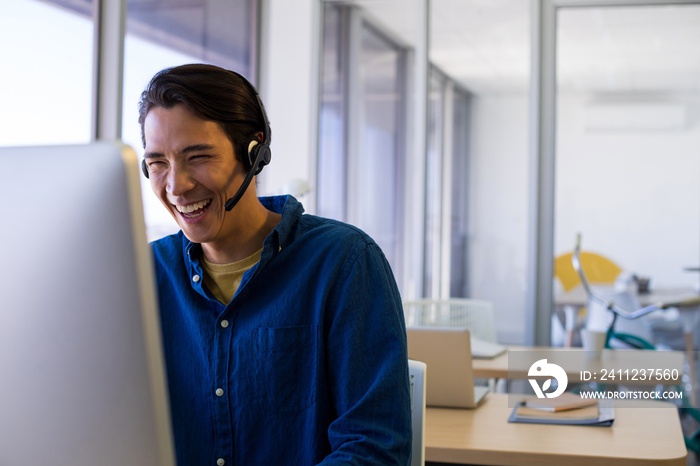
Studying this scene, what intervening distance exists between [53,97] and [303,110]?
2.24m

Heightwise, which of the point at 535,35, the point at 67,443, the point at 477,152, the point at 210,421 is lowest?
the point at 210,421

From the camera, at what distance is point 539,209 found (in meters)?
4.95

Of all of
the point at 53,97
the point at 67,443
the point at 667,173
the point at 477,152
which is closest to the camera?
the point at 67,443

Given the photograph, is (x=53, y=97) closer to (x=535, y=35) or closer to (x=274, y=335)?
(x=274, y=335)

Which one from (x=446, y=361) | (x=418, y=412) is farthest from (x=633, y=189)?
(x=418, y=412)

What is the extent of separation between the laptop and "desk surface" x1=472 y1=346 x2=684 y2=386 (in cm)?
54

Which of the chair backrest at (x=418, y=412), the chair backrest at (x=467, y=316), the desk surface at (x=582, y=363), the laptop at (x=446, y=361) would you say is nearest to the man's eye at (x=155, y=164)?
the chair backrest at (x=418, y=412)

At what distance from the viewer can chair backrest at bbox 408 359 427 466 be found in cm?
152

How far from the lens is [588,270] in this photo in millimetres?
4848

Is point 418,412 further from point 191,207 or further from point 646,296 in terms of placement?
point 646,296

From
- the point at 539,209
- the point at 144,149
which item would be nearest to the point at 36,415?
the point at 144,149

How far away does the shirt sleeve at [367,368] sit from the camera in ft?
3.69

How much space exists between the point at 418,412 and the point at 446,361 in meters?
0.73

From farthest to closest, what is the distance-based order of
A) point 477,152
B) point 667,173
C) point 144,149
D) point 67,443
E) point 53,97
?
point 477,152 < point 667,173 < point 53,97 < point 144,149 < point 67,443
